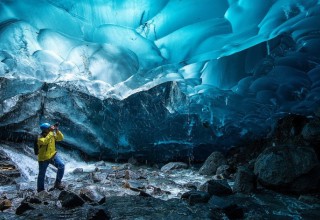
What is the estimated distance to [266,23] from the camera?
25.8 ft

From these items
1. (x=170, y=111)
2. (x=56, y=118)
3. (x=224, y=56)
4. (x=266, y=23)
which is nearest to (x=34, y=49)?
(x=56, y=118)

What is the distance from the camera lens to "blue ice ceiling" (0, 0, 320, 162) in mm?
8125

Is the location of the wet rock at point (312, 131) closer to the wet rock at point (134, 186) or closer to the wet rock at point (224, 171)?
the wet rock at point (224, 171)

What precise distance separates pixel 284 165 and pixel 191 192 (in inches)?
90.7

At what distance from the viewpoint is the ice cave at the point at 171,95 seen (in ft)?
22.6

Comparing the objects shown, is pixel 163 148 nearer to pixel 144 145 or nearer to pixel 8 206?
pixel 144 145

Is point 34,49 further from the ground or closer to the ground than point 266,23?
closer to the ground

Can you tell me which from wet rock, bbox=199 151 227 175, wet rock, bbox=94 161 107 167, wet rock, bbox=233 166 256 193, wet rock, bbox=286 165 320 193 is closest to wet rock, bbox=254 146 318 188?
wet rock, bbox=286 165 320 193

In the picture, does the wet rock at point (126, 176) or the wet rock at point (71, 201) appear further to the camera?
the wet rock at point (126, 176)

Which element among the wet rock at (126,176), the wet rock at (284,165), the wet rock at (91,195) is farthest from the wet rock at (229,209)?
the wet rock at (126,176)

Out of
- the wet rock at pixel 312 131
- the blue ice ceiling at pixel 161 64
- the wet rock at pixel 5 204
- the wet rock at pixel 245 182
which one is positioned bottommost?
the wet rock at pixel 5 204

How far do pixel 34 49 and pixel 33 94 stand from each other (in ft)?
5.94

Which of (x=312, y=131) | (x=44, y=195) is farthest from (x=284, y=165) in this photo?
(x=44, y=195)

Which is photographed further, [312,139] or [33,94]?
[33,94]
